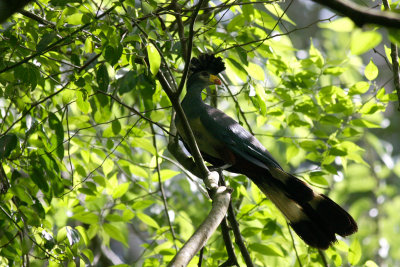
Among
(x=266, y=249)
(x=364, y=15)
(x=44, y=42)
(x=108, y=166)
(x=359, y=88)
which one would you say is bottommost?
(x=266, y=249)

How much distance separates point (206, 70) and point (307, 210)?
146 centimetres

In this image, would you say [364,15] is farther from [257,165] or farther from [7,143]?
[257,165]

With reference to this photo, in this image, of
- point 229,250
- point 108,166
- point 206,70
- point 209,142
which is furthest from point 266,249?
point 206,70

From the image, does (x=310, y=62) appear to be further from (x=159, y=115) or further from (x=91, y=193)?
(x=91, y=193)

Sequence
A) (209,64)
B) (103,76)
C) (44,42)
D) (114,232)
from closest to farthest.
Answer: (44,42)
(103,76)
(114,232)
(209,64)

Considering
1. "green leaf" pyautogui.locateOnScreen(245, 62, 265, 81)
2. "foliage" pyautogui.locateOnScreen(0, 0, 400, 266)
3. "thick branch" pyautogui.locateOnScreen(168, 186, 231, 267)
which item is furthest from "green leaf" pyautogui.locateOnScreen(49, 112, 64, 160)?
"green leaf" pyautogui.locateOnScreen(245, 62, 265, 81)

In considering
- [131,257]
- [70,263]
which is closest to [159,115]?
[70,263]

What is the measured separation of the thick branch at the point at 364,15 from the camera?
3.99 ft

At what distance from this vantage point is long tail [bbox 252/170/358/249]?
3.25 metres

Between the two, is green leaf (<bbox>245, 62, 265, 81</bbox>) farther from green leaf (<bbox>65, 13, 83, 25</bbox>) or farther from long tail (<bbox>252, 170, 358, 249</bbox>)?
green leaf (<bbox>65, 13, 83, 25</bbox>)

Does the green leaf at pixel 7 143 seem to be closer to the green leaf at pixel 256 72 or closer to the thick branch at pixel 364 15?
the green leaf at pixel 256 72

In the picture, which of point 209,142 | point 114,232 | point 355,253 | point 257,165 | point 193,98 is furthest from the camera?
point 193,98

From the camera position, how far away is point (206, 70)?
4184 millimetres

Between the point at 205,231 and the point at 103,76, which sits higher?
the point at 103,76
